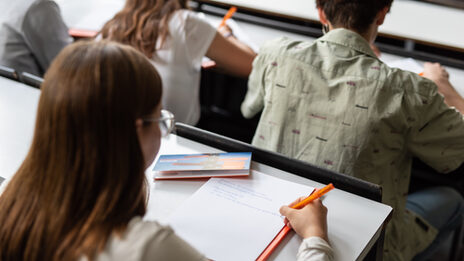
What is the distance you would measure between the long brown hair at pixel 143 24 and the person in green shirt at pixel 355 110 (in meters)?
0.40

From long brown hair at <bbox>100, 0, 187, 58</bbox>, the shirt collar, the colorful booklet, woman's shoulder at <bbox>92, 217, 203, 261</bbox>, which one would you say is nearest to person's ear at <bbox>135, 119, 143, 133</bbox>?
woman's shoulder at <bbox>92, 217, 203, 261</bbox>

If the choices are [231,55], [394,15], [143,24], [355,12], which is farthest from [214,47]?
[394,15]

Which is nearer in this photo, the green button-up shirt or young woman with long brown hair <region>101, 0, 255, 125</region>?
the green button-up shirt

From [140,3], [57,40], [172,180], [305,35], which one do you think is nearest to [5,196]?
[172,180]

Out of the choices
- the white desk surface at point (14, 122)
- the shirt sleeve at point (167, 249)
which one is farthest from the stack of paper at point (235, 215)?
the white desk surface at point (14, 122)

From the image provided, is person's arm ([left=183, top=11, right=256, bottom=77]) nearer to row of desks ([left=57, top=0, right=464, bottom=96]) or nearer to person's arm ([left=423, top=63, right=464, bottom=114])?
row of desks ([left=57, top=0, right=464, bottom=96])

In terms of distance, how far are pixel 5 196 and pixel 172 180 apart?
1.37 feet

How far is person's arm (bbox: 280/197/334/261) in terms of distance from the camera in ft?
2.97

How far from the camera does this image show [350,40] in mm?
1271

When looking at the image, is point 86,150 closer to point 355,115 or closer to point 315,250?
point 315,250

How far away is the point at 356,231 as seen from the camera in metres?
1.00

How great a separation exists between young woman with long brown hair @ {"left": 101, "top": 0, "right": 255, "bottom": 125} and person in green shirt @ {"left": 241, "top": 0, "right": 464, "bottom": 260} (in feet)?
1.15

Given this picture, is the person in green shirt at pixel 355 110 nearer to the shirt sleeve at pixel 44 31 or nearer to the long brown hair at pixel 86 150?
the long brown hair at pixel 86 150

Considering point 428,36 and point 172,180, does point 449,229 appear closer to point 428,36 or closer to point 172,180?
point 428,36
